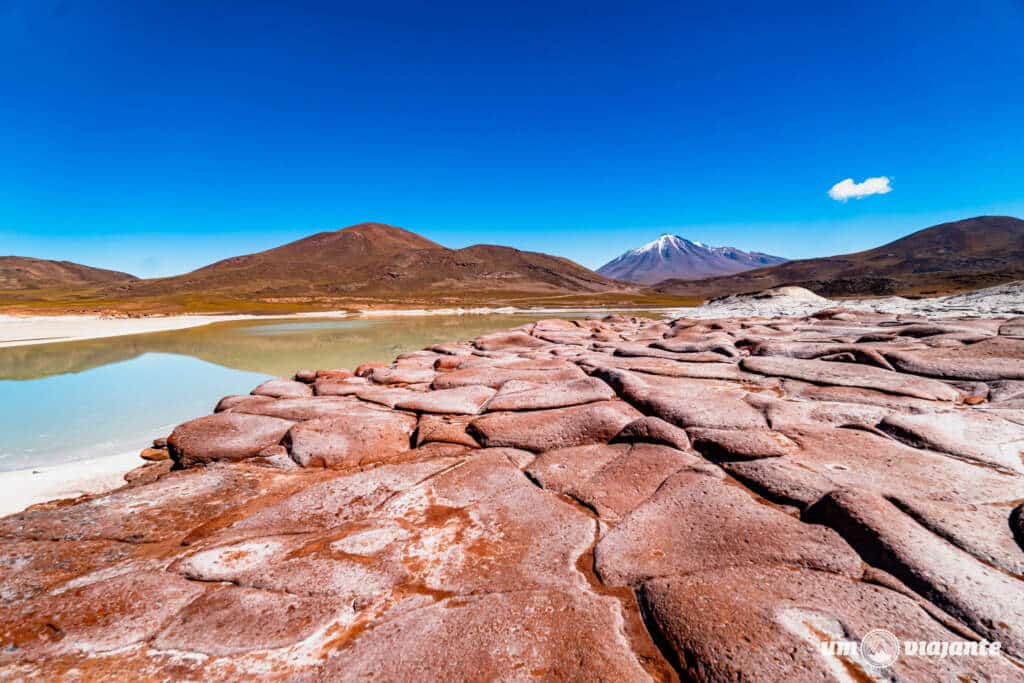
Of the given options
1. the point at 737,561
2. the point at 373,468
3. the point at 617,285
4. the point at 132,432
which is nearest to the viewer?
the point at 737,561

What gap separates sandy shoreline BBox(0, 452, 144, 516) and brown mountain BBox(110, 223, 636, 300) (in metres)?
107

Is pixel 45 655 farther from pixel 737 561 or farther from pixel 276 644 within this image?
pixel 737 561

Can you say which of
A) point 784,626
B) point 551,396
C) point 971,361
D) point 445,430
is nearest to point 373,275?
point 551,396

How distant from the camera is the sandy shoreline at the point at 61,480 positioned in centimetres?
495

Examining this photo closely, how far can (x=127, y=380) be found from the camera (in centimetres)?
1277

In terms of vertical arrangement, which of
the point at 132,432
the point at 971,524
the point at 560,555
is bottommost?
the point at 132,432

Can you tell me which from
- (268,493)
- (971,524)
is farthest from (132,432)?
(971,524)

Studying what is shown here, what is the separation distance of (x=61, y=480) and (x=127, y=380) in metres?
9.37

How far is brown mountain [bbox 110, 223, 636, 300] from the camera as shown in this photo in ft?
415

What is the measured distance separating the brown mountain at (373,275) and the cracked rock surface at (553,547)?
109 m

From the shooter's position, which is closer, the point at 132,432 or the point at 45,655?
the point at 45,655

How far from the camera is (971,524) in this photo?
270 centimetres

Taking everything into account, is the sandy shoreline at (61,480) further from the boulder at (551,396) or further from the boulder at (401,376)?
the boulder at (551,396)

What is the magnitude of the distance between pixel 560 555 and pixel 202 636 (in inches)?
81.4
